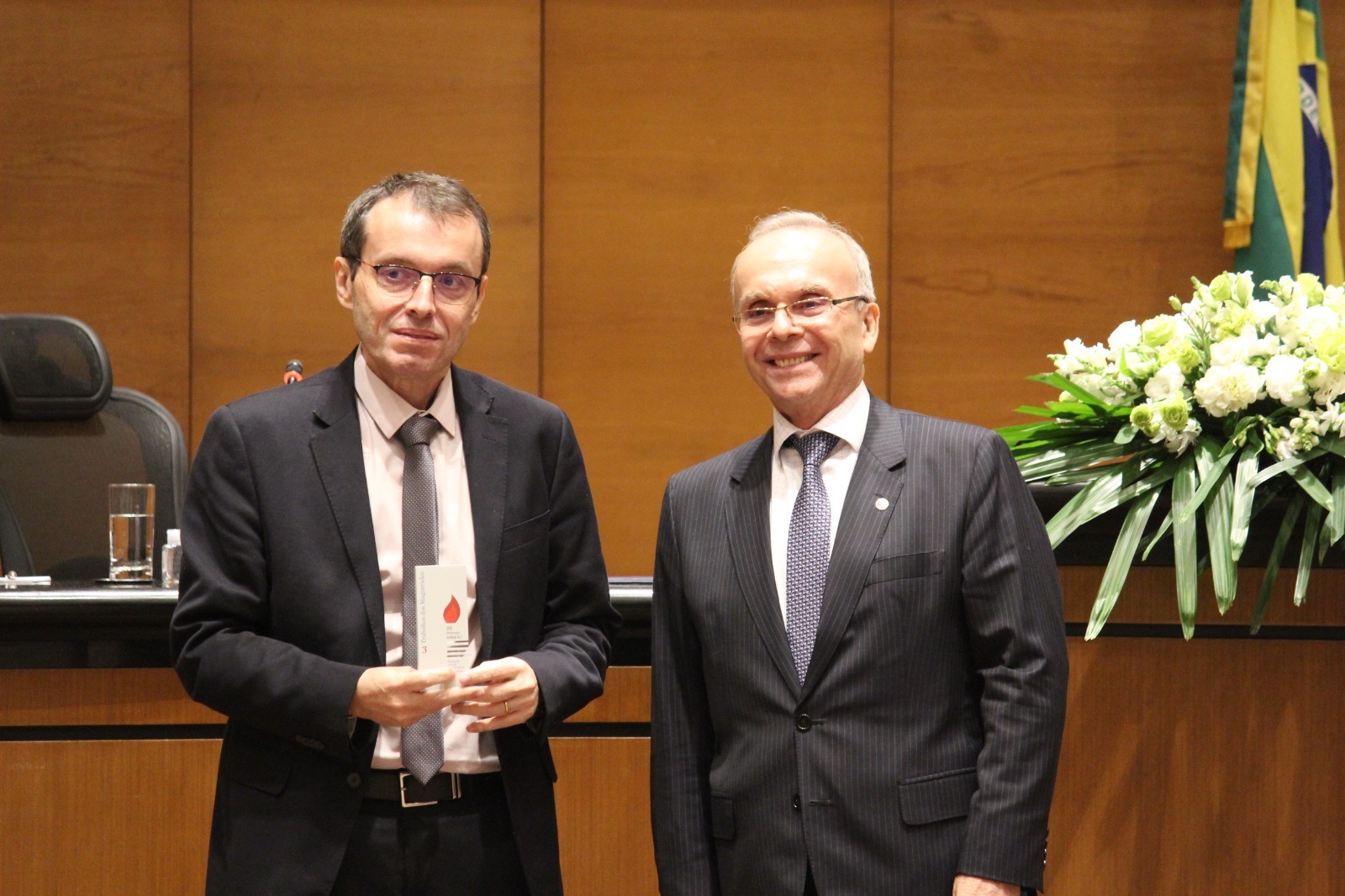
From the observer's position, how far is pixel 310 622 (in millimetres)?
1623

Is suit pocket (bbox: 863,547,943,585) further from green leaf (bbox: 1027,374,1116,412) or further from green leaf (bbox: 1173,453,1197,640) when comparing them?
green leaf (bbox: 1027,374,1116,412)

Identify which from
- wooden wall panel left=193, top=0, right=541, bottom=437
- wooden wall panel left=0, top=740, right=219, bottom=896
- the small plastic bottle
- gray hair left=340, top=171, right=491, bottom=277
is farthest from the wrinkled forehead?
wooden wall panel left=193, top=0, right=541, bottom=437

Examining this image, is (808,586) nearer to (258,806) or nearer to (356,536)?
(356,536)

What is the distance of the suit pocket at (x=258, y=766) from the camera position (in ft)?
5.30

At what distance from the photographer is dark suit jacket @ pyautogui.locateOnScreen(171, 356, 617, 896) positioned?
1576 mm

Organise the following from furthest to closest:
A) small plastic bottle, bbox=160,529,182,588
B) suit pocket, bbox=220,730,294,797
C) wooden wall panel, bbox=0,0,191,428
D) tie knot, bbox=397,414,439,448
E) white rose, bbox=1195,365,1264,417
→ wooden wall panel, bbox=0,0,191,428, small plastic bottle, bbox=160,529,182,588, white rose, bbox=1195,365,1264,417, tie knot, bbox=397,414,439,448, suit pocket, bbox=220,730,294,797

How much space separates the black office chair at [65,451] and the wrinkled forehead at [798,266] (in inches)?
91.2

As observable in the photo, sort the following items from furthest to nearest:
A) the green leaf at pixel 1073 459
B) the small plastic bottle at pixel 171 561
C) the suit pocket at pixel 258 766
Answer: the small plastic bottle at pixel 171 561, the green leaf at pixel 1073 459, the suit pocket at pixel 258 766

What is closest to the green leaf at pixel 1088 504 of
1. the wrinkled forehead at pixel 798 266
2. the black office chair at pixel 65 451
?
the wrinkled forehead at pixel 798 266

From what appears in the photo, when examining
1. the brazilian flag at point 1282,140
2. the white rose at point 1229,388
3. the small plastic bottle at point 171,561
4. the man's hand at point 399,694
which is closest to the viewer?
the man's hand at point 399,694

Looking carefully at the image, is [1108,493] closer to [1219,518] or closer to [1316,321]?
[1219,518]

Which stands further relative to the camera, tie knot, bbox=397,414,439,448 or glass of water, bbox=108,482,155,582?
glass of water, bbox=108,482,155,582

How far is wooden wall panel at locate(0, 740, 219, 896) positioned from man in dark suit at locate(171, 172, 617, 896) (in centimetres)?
51

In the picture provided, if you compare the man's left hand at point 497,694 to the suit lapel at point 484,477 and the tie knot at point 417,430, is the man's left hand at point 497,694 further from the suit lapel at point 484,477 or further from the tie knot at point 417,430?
the tie knot at point 417,430
